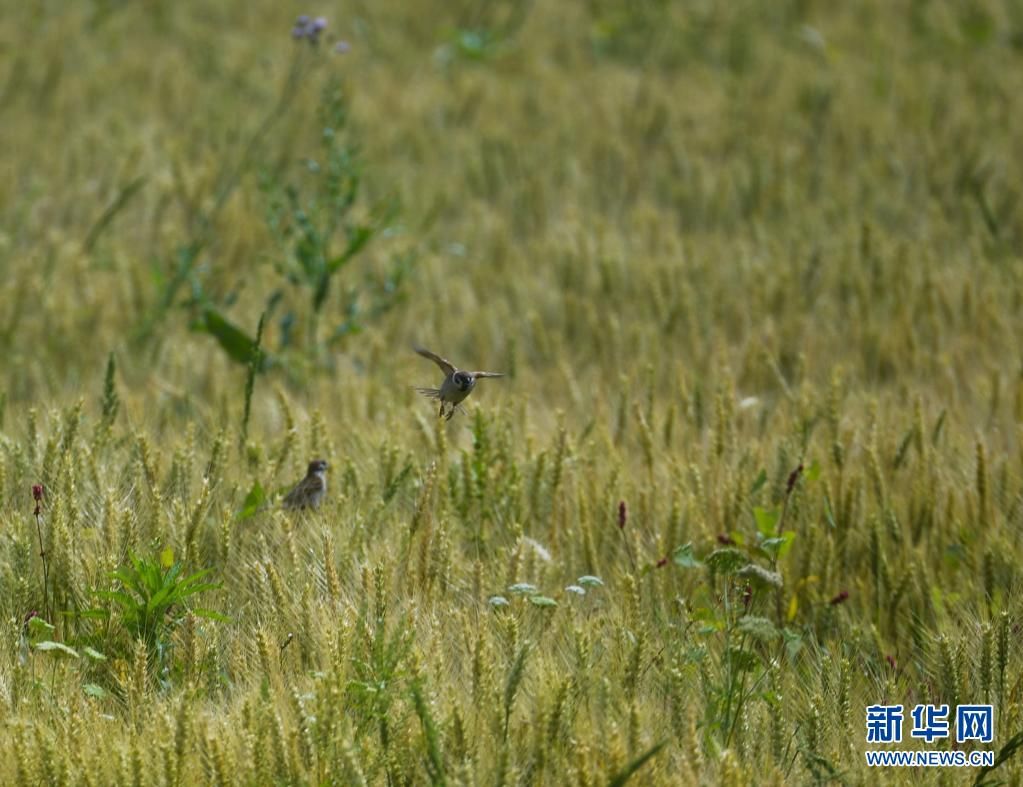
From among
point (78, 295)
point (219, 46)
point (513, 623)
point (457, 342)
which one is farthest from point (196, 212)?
point (513, 623)

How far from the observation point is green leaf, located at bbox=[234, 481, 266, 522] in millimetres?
2965

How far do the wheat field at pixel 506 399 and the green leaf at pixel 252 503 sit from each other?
3 centimetres

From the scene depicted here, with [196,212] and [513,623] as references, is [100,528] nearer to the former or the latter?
[513,623]

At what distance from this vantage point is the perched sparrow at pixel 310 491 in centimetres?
304

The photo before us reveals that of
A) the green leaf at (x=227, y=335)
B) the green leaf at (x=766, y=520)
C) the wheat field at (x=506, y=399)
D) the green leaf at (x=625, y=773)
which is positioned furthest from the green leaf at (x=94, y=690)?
the green leaf at (x=227, y=335)

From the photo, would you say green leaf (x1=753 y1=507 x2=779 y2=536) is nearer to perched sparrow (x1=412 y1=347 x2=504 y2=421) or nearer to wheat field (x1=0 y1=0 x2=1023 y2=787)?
wheat field (x1=0 y1=0 x2=1023 y2=787)

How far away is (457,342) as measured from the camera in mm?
4734

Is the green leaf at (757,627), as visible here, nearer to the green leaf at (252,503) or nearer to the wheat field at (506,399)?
the wheat field at (506,399)

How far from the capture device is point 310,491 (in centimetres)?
306

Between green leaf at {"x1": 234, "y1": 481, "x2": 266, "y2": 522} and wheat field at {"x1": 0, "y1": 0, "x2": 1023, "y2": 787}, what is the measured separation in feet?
0.10

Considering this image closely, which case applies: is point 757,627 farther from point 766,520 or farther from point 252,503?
point 252,503

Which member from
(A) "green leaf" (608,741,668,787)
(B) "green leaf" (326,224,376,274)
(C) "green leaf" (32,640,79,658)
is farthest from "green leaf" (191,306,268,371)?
(A) "green leaf" (608,741,668,787)

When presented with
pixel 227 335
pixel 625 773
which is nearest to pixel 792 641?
pixel 625 773

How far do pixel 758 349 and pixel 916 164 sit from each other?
2.70 m
